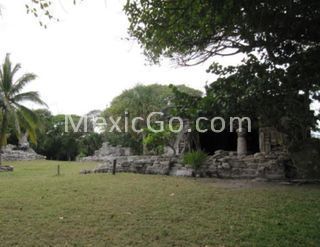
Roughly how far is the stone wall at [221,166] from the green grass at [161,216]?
68.3 inches

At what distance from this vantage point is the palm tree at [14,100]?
16547mm

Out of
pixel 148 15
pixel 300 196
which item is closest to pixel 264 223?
pixel 300 196

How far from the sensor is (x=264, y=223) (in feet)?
16.8

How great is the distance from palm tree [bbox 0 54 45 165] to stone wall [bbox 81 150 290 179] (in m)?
5.71

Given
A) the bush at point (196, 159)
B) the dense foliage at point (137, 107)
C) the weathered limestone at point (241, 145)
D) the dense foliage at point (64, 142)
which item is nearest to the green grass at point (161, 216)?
the bush at point (196, 159)

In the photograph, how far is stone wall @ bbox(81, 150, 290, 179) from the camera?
1034 cm

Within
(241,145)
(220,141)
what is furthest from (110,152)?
(241,145)

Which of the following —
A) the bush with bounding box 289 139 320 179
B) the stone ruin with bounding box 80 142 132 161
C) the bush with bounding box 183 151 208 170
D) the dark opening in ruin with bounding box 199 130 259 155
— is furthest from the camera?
the stone ruin with bounding box 80 142 132 161

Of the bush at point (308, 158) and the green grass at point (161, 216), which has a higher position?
the bush at point (308, 158)

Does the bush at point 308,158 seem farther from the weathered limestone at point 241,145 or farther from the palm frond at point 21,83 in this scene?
the palm frond at point 21,83

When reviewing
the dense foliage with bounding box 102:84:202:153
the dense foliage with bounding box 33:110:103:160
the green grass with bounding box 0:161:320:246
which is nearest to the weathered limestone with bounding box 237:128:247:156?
the green grass with bounding box 0:161:320:246

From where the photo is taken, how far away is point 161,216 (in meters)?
5.63

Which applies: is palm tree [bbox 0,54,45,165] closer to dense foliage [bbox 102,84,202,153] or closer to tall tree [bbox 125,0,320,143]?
dense foliage [bbox 102,84,202,153]

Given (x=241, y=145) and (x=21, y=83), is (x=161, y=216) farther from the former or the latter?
(x=21, y=83)
